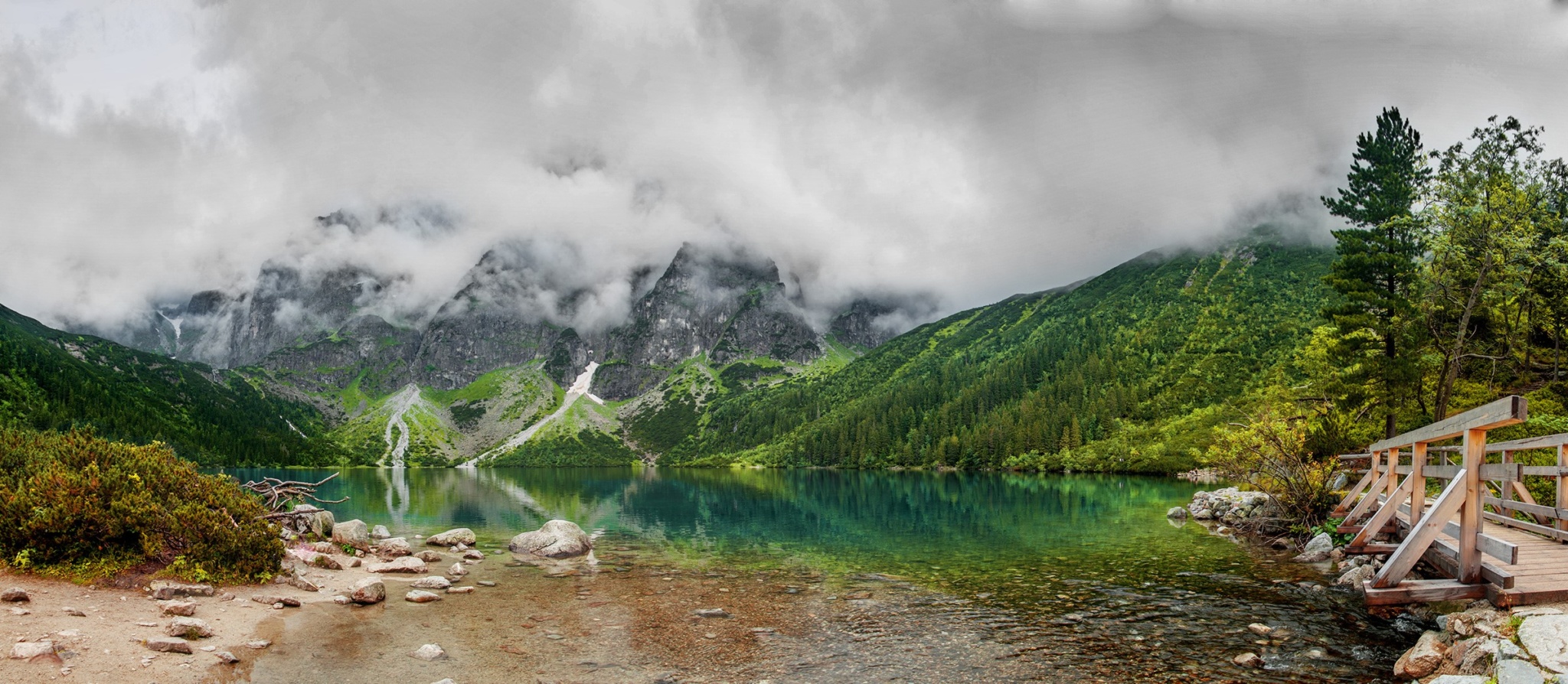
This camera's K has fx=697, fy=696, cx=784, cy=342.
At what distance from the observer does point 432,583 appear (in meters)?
26.1

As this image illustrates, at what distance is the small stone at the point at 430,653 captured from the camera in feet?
56.0

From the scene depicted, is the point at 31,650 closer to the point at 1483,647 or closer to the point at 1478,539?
the point at 1483,647

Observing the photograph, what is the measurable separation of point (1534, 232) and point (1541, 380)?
14418 mm

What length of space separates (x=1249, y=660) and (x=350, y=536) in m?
36.5

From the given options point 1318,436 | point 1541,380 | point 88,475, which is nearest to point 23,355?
point 88,475

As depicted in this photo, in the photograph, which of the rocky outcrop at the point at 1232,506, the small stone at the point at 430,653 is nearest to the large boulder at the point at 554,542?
the small stone at the point at 430,653

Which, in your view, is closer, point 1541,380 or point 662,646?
point 662,646

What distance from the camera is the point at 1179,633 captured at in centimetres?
1905

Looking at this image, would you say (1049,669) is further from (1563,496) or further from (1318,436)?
(1318,436)

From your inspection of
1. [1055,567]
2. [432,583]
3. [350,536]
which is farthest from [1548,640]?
[350,536]

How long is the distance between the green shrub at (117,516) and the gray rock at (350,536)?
9264 millimetres

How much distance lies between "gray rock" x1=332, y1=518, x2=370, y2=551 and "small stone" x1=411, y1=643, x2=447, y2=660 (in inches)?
756

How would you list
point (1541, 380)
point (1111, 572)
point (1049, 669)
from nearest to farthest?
point (1049, 669) → point (1111, 572) → point (1541, 380)

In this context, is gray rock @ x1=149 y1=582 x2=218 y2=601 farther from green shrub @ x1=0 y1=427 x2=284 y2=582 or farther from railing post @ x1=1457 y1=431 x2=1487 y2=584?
railing post @ x1=1457 y1=431 x2=1487 y2=584
